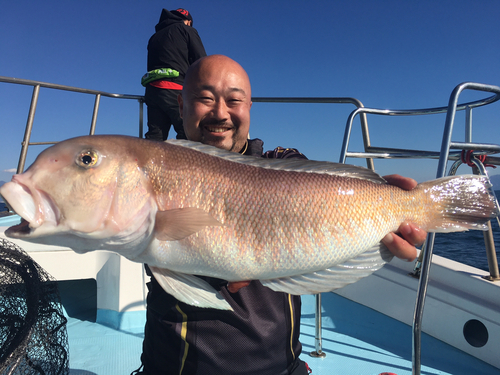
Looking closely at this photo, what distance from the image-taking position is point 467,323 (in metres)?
2.58

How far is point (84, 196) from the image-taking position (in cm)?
107

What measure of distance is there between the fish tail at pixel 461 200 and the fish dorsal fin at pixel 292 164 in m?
0.28

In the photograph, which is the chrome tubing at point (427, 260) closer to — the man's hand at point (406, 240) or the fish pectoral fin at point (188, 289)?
the man's hand at point (406, 240)

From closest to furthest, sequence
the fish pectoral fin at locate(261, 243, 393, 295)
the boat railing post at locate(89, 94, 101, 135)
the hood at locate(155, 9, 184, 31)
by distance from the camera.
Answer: the fish pectoral fin at locate(261, 243, 393, 295)
the hood at locate(155, 9, 184, 31)
the boat railing post at locate(89, 94, 101, 135)

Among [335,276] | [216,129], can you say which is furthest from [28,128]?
[335,276]

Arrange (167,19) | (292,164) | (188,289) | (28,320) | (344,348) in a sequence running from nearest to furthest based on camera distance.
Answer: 1. (188,289)
2. (292,164)
3. (28,320)
4. (344,348)
5. (167,19)

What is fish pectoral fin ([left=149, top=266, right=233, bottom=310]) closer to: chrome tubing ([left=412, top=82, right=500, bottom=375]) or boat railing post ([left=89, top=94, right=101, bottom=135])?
chrome tubing ([left=412, top=82, right=500, bottom=375])

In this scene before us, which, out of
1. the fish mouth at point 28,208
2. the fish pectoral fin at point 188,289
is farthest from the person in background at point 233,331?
the fish mouth at point 28,208

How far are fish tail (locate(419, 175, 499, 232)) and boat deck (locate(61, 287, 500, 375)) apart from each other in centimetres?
178

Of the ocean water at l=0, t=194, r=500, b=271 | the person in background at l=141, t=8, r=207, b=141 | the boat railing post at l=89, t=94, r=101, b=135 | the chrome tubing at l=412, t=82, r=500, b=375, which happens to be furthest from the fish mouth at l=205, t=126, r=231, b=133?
the ocean water at l=0, t=194, r=500, b=271

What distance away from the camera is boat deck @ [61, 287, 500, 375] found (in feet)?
8.34

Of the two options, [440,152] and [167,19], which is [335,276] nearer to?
[440,152]

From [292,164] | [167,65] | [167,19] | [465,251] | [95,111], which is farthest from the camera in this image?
[465,251]

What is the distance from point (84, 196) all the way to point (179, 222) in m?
0.35
